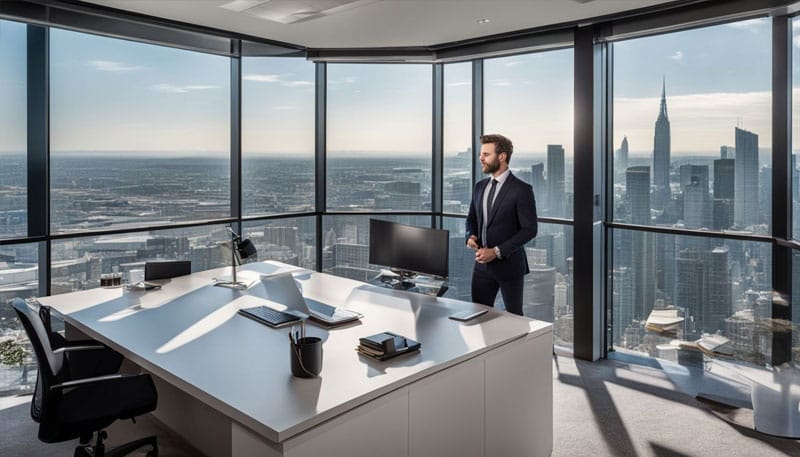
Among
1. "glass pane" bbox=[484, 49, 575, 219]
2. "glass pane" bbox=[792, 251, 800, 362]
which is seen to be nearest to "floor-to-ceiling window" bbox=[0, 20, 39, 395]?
"glass pane" bbox=[484, 49, 575, 219]

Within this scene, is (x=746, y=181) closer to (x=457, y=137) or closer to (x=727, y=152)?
(x=727, y=152)

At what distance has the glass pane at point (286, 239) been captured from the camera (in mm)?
5617

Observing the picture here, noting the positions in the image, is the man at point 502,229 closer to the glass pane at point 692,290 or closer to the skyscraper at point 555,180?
the skyscraper at point 555,180

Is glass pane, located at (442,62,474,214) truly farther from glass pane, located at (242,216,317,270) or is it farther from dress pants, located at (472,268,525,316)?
dress pants, located at (472,268,525,316)

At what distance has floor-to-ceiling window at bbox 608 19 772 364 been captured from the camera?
4.08 m

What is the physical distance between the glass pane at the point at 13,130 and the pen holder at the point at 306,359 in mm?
2979

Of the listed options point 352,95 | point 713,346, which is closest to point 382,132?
point 352,95

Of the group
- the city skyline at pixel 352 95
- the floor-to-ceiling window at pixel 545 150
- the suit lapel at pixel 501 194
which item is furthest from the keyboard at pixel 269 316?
the floor-to-ceiling window at pixel 545 150

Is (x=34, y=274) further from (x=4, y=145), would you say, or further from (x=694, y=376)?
(x=694, y=376)

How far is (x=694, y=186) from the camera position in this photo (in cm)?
441

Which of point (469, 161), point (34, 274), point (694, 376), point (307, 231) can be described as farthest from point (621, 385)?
point (34, 274)

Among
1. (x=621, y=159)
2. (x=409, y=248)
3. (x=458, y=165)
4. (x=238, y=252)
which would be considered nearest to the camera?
(x=409, y=248)

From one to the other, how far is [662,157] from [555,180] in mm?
895

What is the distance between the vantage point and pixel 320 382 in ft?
6.95
